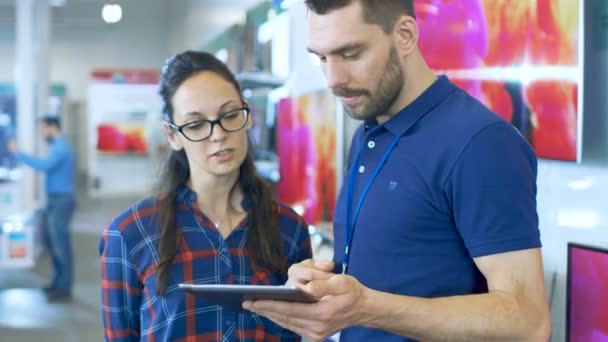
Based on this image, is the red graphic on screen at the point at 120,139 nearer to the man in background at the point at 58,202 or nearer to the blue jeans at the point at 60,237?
the man in background at the point at 58,202

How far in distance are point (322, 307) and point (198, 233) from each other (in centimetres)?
71

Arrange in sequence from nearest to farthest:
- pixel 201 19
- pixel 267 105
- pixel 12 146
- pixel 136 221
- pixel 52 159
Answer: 1. pixel 136 221
2. pixel 267 105
3. pixel 201 19
4. pixel 52 159
5. pixel 12 146

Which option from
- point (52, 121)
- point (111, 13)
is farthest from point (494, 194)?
point (52, 121)

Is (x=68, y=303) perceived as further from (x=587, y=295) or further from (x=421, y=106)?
(x=421, y=106)

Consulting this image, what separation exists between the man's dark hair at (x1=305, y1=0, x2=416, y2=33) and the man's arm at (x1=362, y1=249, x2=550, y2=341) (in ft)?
1.68

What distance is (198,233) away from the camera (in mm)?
1815

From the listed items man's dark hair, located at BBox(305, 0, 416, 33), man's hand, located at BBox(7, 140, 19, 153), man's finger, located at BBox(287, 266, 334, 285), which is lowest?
man's finger, located at BBox(287, 266, 334, 285)

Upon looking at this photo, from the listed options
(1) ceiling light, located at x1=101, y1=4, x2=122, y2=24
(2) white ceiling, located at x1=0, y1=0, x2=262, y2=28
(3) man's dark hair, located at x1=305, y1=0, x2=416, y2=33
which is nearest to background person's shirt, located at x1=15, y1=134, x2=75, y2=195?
(2) white ceiling, located at x1=0, y1=0, x2=262, y2=28

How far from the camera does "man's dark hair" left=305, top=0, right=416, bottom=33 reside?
4.66ft

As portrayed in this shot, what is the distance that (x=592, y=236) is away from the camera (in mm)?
1802

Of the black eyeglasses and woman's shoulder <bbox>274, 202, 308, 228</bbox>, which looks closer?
the black eyeglasses


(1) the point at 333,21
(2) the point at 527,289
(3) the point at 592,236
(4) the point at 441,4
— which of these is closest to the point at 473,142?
(2) the point at 527,289

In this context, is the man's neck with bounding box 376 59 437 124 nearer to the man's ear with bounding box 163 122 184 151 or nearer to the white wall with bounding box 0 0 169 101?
the man's ear with bounding box 163 122 184 151

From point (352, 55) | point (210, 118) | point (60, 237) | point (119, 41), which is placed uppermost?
point (119, 41)
